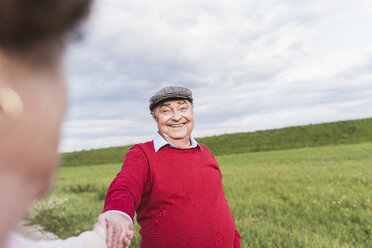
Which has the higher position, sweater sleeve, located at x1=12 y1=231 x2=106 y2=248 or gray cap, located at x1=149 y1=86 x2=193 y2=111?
gray cap, located at x1=149 y1=86 x2=193 y2=111

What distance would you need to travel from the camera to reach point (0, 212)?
1.40 feet

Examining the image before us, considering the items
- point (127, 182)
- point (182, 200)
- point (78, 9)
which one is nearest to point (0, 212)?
point (78, 9)

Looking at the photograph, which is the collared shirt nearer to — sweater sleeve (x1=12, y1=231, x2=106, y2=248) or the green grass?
sweater sleeve (x1=12, y1=231, x2=106, y2=248)

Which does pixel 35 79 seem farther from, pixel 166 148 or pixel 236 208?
pixel 236 208

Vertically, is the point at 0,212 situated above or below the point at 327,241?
above

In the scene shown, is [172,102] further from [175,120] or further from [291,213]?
[291,213]

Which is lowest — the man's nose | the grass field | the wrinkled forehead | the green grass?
the grass field

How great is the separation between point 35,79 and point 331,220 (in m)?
5.95

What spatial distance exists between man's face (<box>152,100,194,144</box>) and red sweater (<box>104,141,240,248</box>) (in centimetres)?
16

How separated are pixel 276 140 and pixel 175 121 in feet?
127

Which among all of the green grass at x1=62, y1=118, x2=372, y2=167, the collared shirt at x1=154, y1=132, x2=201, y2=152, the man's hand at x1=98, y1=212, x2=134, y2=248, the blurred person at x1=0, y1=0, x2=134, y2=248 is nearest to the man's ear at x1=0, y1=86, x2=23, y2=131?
the blurred person at x1=0, y1=0, x2=134, y2=248

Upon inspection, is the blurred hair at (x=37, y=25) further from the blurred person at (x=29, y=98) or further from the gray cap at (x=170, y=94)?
the gray cap at (x=170, y=94)

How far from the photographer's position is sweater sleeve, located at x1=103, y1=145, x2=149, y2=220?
6.05 ft

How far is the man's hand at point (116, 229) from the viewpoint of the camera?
1403mm
